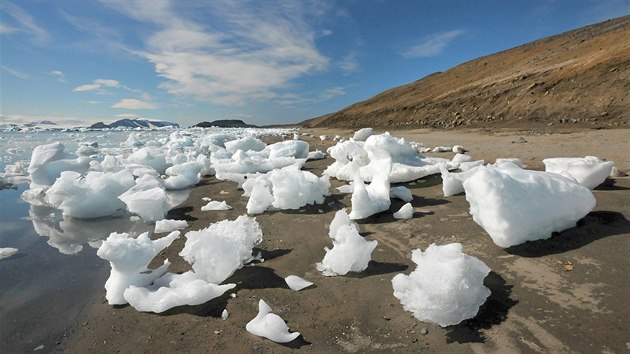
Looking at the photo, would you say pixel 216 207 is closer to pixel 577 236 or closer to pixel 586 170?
pixel 577 236

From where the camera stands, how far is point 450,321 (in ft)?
6.70

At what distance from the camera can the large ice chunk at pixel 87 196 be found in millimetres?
5051

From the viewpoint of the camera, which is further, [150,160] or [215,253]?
[150,160]

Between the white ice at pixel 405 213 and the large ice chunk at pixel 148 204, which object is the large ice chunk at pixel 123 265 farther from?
the white ice at pixel 405 213

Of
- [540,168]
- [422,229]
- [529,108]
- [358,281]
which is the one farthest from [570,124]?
[358,281]

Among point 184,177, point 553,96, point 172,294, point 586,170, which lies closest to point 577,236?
point 586,170

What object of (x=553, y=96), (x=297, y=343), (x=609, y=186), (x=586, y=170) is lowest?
(x=297, y=343)

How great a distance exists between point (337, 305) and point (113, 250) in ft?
5.68

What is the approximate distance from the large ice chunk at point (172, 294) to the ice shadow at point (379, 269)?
0.97 m

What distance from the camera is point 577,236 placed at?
2.92m

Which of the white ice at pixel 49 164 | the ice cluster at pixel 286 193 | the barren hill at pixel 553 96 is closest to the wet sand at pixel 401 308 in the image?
the ice cluster at pixel 286 193

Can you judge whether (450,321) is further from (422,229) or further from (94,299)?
(94,299)

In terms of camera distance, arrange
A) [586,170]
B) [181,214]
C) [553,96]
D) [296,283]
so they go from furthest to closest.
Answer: [553,96]
[181,214]
[586,170]
[296,283]

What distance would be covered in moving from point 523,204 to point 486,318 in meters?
1.18
